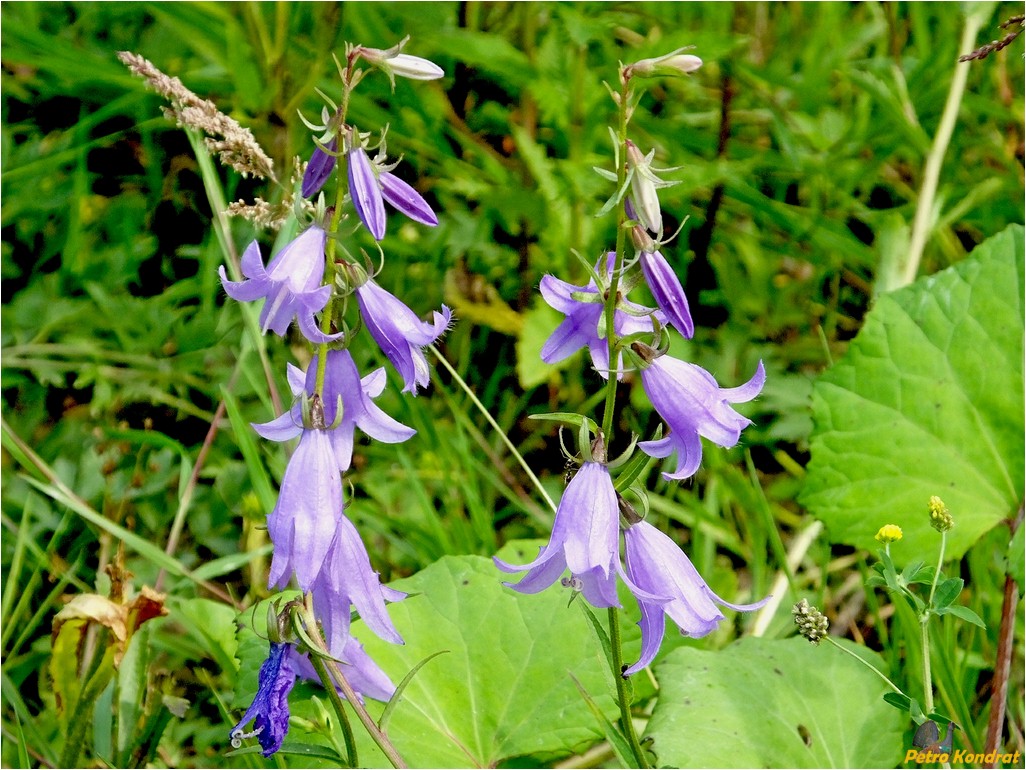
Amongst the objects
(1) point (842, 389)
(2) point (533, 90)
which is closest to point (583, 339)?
(1) point (842, 389)

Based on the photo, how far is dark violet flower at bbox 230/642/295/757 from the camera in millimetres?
1752

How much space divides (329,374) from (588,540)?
1.70ft

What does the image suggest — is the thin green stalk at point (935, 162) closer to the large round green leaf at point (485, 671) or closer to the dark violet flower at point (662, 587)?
the large round green leaf at point (485, 671)

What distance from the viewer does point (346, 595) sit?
1.76m

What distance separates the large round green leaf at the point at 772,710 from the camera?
2.14 m

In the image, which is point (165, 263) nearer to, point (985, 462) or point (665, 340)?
point (665, 340)

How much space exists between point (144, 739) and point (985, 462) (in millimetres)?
2226

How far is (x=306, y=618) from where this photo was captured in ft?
5.65

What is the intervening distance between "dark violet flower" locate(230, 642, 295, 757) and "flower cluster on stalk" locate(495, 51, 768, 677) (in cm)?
44

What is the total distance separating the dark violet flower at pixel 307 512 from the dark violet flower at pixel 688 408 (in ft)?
1.68

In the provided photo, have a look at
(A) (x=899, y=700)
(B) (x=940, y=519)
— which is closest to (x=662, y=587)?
(A) (x=899, y=700)

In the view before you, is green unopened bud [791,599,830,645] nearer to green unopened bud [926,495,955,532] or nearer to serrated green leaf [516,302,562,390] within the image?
green unopened bud [926,495,955,532]

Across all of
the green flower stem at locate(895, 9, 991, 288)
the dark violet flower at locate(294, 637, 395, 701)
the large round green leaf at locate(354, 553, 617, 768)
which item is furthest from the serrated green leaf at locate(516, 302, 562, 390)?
the dark violet flower at locate(294, 637, 395, 701)

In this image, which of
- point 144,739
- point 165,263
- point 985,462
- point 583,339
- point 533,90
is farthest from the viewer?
point 165,263
